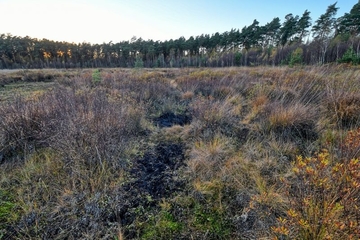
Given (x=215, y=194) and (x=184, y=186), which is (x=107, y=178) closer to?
(x=184, y=186)

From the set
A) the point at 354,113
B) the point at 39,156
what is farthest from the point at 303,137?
the point at 39,156

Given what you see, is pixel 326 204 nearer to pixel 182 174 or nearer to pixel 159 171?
pixel 182 174

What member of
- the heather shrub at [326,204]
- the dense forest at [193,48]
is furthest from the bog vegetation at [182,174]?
the dense forest at [193,48]

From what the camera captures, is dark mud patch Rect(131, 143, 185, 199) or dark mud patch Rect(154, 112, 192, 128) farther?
dark mud patch Rect(154, 112, 192, 128)

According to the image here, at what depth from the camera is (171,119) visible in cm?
449

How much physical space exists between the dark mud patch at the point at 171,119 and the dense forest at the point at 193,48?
1755cm

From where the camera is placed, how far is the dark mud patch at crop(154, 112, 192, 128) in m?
4.17

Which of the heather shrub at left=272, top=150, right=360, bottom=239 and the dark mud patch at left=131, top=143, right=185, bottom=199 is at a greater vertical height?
the heather shrub at left=272, top=150, right=360, bottom=239

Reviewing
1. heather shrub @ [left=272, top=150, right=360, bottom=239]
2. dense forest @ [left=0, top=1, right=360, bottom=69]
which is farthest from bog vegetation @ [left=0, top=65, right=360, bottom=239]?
dense forest @ [left=0, top=1, right=360, bottom=69]

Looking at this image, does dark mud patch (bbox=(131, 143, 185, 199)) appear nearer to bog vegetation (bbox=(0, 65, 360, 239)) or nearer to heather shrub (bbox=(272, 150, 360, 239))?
bog vegetation (bbox=(0, 65, 360, 239))

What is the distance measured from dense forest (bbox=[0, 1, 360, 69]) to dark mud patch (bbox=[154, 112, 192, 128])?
17.5 meters

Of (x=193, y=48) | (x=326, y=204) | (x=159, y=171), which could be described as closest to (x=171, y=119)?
(x=159, y=171)

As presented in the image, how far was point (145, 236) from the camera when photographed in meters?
1.45

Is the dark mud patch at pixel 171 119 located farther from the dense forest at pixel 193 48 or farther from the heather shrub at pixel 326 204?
the dense forest at pixel 193 48
